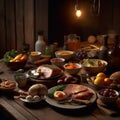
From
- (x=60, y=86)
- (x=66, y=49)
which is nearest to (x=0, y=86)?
(x=60, y=86)

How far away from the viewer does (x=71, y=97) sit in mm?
1750

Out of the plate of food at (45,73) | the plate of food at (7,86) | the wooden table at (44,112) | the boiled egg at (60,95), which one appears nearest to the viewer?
the wooden table at (44,112)

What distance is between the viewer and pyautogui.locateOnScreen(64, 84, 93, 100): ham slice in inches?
67.9

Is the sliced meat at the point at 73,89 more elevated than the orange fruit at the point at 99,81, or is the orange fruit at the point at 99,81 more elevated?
the orange fruit at the point at 99,81

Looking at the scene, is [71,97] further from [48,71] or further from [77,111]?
[48,71]

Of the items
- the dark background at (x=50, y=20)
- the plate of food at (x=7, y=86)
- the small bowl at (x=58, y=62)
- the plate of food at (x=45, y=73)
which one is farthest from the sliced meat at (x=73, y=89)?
the dark background at (x=50, y=20)

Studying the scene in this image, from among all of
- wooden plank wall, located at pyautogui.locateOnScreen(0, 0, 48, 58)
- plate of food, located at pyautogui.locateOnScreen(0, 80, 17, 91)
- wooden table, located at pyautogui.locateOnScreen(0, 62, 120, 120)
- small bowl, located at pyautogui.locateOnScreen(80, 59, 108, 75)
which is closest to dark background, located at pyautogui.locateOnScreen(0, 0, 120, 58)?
wooden plank wall, located at pyautogui.locateOnScreen(0, 0, 48, 58)

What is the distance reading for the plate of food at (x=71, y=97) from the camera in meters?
1.66

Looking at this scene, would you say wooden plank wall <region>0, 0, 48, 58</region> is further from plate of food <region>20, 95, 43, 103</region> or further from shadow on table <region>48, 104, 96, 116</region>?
shadow on table <region>48, 104, 96, 116</region>

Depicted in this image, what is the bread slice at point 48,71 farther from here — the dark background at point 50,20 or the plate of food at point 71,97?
the dark background at point 50,20

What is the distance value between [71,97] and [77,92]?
0.20 ft

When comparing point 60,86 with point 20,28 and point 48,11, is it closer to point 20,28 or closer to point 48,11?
point 48,11

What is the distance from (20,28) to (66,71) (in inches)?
79.3

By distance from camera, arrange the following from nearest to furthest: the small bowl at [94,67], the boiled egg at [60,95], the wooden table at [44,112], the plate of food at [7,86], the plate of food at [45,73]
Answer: the wooden table at [44,112]
the boiled egg at [60,95]
the plate of food at [7,86]
the plate of food at [45,73]
the small bowl at [94,67]
